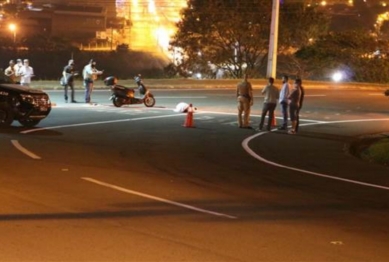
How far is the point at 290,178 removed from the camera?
1316 cm

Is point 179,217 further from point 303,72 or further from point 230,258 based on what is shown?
point 303,72

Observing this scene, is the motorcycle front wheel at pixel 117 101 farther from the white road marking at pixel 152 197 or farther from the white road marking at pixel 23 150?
the white road marking at pixel 152 197

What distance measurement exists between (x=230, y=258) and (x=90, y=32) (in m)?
78.7

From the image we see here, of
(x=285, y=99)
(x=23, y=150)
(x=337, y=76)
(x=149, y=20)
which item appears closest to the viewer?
(x=23, y=150)

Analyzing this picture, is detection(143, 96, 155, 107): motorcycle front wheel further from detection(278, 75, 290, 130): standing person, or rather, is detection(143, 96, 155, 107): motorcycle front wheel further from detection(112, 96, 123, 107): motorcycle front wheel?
detection(278, 75, 290, 130): standing person

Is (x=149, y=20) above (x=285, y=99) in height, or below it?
above

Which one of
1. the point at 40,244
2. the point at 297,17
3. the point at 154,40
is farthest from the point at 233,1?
the point at 40,244

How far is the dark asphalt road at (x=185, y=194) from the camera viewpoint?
7.63 meters

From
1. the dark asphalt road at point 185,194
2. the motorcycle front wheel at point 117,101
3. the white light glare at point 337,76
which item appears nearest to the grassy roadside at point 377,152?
the dark asphalt road at point 185,194

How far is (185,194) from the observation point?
1090cm

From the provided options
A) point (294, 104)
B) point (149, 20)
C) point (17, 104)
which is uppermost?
point (149, 20)

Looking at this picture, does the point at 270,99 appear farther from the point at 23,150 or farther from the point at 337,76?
the point at 337,76

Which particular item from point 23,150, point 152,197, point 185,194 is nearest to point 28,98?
point 23,150

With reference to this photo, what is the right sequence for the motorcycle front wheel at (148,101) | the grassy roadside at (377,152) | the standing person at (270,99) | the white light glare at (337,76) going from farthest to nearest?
the white light glare at (337,76) < the motorcycle front wheel at (148,101) < the standing person at (270,99) < the grassy roadside at (377,152)
